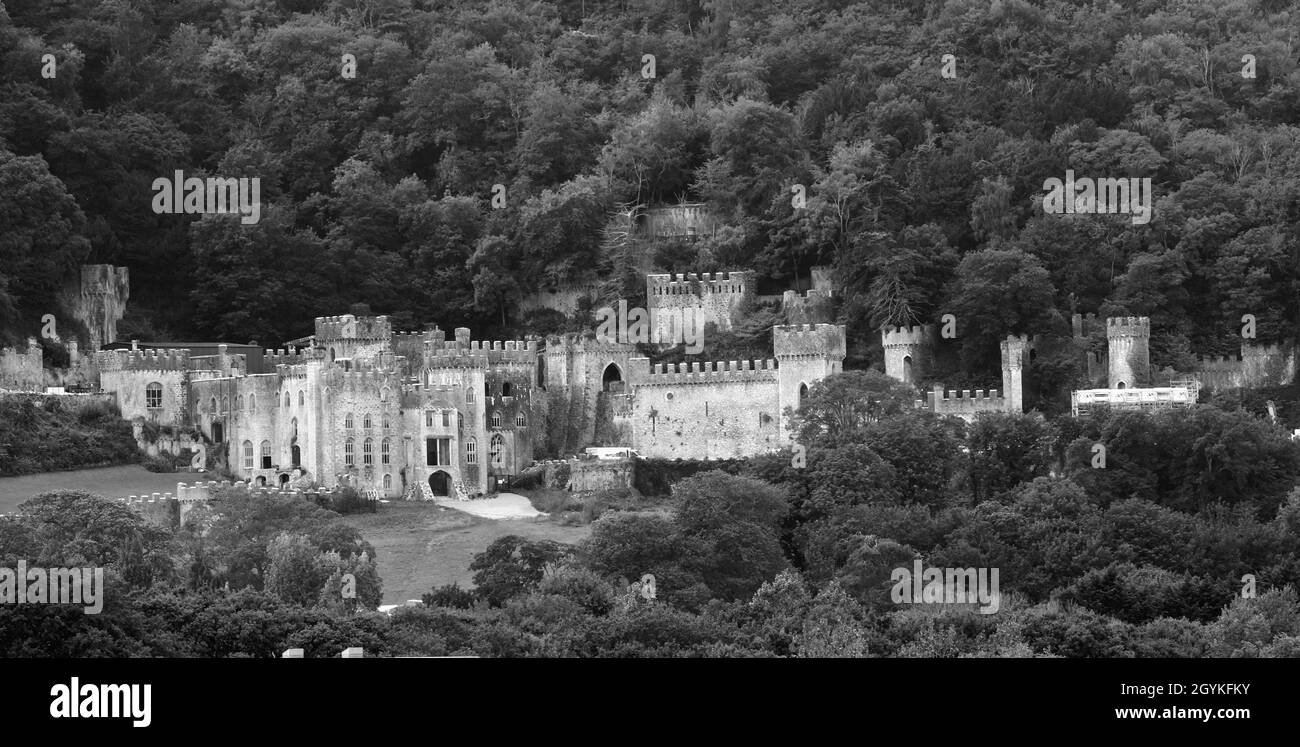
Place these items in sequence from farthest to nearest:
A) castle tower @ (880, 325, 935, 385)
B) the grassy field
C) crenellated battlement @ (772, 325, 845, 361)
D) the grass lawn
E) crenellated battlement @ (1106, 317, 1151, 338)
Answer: castle tower @ (880, 325, 935, 385) < crenellated battlement @ (772, 325, 845, 361) < crenellated battlement @ (1106, 317, 1151, 338) < the grassy field < the grass lawn

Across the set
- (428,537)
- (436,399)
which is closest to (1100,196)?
(436,399)

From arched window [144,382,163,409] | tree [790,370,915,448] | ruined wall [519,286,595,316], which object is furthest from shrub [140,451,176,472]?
tree [790,370,915,448]

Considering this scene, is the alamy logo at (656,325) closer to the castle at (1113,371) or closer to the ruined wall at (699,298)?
the ruined wall at (699,298)

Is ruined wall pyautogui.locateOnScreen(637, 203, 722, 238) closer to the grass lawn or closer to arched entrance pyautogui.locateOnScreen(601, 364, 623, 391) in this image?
arched entrance pyautogui.locateOnScreen(601, 364, 623, 391)

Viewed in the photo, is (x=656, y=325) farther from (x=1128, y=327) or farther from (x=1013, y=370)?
(x=1128, y=327)

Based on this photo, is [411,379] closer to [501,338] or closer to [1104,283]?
[501,338]
